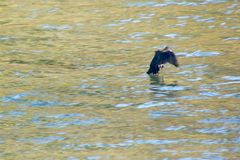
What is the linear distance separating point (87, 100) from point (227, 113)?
6.16 ft

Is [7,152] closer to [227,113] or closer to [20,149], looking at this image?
[20,149]

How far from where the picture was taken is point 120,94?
11.0 metres

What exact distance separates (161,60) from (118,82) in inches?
30.6

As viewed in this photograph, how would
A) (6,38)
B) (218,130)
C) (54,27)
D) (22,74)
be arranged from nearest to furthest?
(218,130) → (22,74) → (6,38) → (54,27)

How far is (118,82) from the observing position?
11.6m

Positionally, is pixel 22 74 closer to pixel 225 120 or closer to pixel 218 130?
pixel 225 120

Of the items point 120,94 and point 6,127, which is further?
point 120,94

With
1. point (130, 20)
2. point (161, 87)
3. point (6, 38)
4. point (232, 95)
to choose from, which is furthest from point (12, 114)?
point (130, 20)

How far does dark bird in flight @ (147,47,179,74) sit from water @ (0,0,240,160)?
141 mm

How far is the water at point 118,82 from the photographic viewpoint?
8.99 m

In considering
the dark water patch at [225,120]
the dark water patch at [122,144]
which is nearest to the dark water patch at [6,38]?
the dark water patch at [225,120]

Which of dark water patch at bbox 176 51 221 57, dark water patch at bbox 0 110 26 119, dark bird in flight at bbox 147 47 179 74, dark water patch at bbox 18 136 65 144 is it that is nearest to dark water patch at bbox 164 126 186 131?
dark water patch at bbox 18 136 65 144

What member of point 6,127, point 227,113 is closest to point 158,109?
point 227,113

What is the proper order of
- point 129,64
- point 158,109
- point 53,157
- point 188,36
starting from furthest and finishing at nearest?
point 188,36 → point 129,64 → point 158,109 → point 53,157
